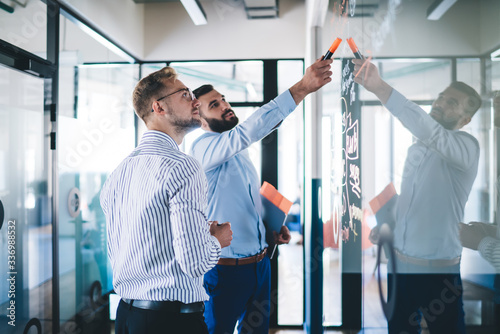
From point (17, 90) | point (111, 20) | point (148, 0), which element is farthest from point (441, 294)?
point (148, 0)

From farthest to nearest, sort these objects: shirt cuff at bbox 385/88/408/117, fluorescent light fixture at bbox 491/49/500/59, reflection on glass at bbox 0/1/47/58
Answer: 1. reflection on glass at bbox 0/1/47/58
2. shirt cuff at bbox 385/88/408/117
3. fluorescent light fixture at bbox 491/49/500/59

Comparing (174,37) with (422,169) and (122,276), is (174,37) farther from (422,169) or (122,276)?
(422,169)

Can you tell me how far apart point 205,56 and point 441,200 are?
3.38 m

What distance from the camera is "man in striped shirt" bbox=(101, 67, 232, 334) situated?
1.17m

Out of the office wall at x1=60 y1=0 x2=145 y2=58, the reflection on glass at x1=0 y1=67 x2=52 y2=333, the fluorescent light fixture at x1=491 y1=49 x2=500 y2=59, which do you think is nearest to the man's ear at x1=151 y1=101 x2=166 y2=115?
the fluorescent light fixture at x1=491 y1=49 x2=500 y2=59

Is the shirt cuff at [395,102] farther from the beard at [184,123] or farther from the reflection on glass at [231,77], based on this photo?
the reflection on glass at [231,77]

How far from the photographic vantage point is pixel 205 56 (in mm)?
3602

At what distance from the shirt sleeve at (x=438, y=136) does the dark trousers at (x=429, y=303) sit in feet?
0.51

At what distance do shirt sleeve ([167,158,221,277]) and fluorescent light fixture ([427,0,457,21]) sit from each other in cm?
84

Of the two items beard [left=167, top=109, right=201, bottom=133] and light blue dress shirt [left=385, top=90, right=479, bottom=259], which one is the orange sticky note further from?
light blue dress shirt [left=385, top=90, right=479, bottom=259]

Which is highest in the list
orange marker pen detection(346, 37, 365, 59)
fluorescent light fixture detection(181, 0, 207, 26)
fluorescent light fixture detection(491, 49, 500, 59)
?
fluorescent light fixture detection(181, 0, 207, 26)

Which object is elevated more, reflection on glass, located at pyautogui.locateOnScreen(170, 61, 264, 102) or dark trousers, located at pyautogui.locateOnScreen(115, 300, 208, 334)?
reflection on glass, located at pyautogui.locateOnScreen(170, 61, 264, 102)

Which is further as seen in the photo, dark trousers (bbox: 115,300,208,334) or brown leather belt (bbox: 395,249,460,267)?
dark trousers (bbox: 115,300,208,334)

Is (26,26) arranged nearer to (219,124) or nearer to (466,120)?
(219,124)
